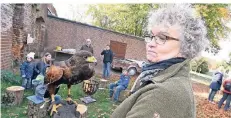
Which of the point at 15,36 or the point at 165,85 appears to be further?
the point at 15,36

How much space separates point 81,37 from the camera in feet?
13.6

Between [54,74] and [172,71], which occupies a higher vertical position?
[172,71]

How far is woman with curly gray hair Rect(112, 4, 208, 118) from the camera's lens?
0.42 m

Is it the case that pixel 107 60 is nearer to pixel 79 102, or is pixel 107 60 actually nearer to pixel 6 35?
pixel 79 102

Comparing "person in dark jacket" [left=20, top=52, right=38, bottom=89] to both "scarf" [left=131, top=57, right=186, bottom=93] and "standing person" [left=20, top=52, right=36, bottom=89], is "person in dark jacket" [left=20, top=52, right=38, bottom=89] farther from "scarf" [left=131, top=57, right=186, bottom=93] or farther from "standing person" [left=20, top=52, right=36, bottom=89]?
"scarf" [left=131, top=57, right=186, bottom=93]

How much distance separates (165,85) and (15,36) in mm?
2539

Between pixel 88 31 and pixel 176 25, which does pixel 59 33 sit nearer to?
pixel 88 31

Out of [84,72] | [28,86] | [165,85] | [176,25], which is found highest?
[176,25]

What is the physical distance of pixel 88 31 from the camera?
4.28 metres

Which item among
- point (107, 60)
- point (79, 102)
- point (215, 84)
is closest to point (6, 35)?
point (79, 102)

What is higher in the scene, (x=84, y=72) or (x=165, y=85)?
(x=165, y=85)

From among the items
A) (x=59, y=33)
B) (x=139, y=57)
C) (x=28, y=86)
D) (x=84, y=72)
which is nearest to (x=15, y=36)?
(x=28, y=86)

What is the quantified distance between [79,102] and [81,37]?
202cm

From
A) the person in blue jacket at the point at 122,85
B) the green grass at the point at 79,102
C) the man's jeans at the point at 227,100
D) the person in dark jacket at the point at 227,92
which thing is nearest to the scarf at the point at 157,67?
the green grass at the point at 79,102
